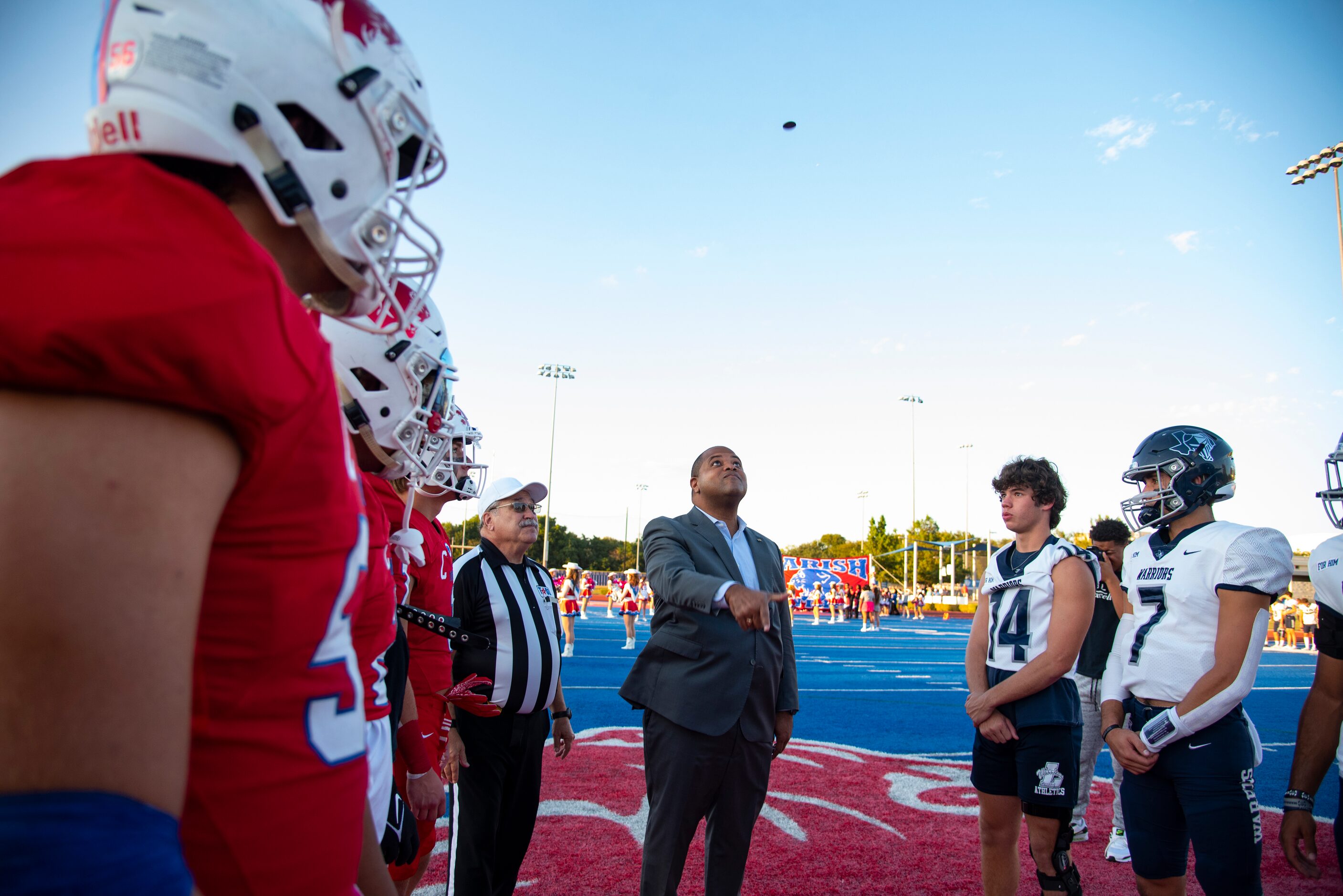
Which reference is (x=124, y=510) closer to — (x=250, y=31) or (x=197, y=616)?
(x=197, y=616)

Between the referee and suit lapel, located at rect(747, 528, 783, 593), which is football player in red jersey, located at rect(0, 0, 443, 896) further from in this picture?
suit lapel, located at rect(747, 528, 783, 593)

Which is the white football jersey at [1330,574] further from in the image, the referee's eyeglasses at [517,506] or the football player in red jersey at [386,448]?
the referee's eyeglasses at [517,506]

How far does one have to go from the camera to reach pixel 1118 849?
5.02m

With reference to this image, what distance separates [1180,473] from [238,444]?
389 cm

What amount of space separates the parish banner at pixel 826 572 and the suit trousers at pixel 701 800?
33.8 meters

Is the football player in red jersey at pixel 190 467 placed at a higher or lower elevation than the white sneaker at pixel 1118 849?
higher

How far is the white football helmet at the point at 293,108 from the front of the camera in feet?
3.29

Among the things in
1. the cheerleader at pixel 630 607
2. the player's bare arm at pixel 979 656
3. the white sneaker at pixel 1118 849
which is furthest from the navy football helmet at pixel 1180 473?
the cheerleader at pixel 630 607

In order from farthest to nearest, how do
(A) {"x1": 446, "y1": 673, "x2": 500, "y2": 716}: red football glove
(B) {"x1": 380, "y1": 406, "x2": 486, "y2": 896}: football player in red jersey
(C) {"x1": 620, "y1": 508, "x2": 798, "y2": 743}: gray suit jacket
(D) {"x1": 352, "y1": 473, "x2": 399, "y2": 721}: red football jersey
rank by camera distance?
(A) {"x1": 446, "y1": 673, "x2": 500, "y2": 716}: red football glove, (C) {"x1": 620, "y1": 508, "x2": 798, "y2": 743}: gray suit jacket, (B) {"x1": 380, "y1": 406, "x2": 486, "y2": 896}: football player in red jersey, (D) {"x1": 352, "y1": 473, "x2": 399, "y2": 721}: red football jersey

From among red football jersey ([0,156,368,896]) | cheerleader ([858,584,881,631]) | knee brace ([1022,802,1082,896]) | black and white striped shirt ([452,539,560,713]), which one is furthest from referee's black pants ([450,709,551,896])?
cheerleader ([858,584,881,631])

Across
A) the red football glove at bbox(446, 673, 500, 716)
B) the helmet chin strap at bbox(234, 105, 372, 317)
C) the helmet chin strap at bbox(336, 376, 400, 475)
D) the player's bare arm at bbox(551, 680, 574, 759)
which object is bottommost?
the player's bare arm at bbox(551, 680, 574, 759)

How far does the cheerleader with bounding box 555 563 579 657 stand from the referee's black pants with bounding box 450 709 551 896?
929 cm

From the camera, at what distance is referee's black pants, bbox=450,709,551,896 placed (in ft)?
12.3

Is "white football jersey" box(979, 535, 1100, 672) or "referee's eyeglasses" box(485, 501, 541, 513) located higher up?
"referee's eyeglasses" box(485, 501, 541, 513)
